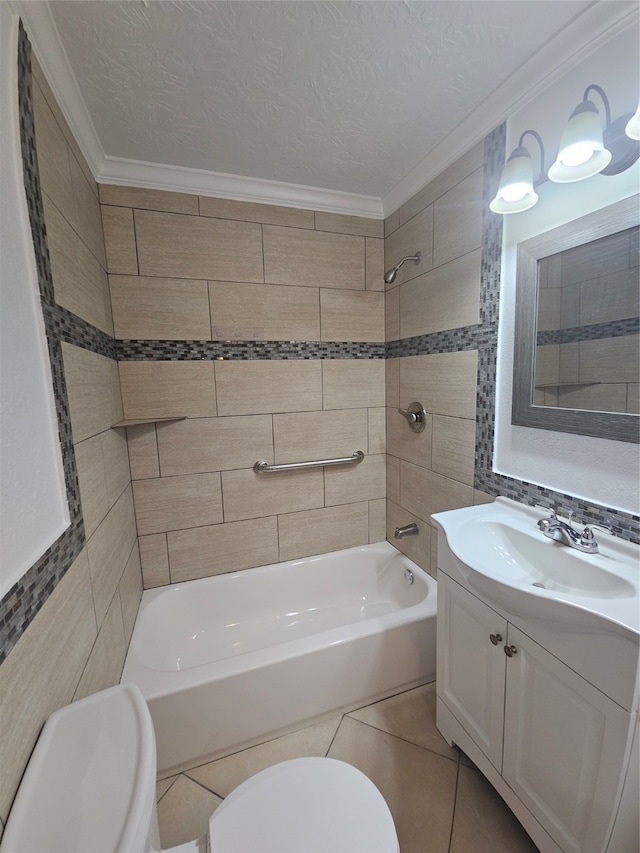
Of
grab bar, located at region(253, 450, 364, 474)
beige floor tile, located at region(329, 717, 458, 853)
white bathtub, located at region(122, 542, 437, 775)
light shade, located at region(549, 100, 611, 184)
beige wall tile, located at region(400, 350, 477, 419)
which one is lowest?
beige floor tile, located at region(329, 717, 458, 853)

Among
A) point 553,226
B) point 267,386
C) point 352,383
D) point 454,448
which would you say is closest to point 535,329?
point 553,226

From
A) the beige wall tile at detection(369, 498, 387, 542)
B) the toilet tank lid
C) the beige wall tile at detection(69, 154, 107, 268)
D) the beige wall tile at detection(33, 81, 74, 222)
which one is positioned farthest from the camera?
the beige wall tile at detection(369, 498, 387, 542)

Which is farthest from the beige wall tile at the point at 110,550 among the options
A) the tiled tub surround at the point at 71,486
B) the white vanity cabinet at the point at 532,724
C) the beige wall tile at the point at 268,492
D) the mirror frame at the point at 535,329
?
the mirror frame at the point at 535,329

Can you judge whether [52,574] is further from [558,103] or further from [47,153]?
[558,103]

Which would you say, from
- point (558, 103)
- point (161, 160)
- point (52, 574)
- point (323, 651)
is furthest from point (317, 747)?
point (161, 160)

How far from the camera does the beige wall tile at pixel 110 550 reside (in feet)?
3.84

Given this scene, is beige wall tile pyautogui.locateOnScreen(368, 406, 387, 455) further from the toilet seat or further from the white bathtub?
the toilet seat

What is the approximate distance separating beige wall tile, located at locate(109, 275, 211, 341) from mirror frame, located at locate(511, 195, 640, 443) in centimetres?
145

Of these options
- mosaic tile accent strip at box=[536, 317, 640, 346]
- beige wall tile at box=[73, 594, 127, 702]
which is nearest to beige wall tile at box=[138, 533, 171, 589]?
beige wall tile at box=[73, 594, 127, 702]

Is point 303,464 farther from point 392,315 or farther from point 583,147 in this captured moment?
point 583,147

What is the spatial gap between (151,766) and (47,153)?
163cm

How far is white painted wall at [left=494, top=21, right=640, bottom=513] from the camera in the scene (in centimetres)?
97

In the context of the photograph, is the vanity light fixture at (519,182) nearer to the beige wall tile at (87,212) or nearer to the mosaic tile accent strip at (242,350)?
the mosaic tile accent strip at (242,350)

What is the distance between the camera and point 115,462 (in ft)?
5.03
